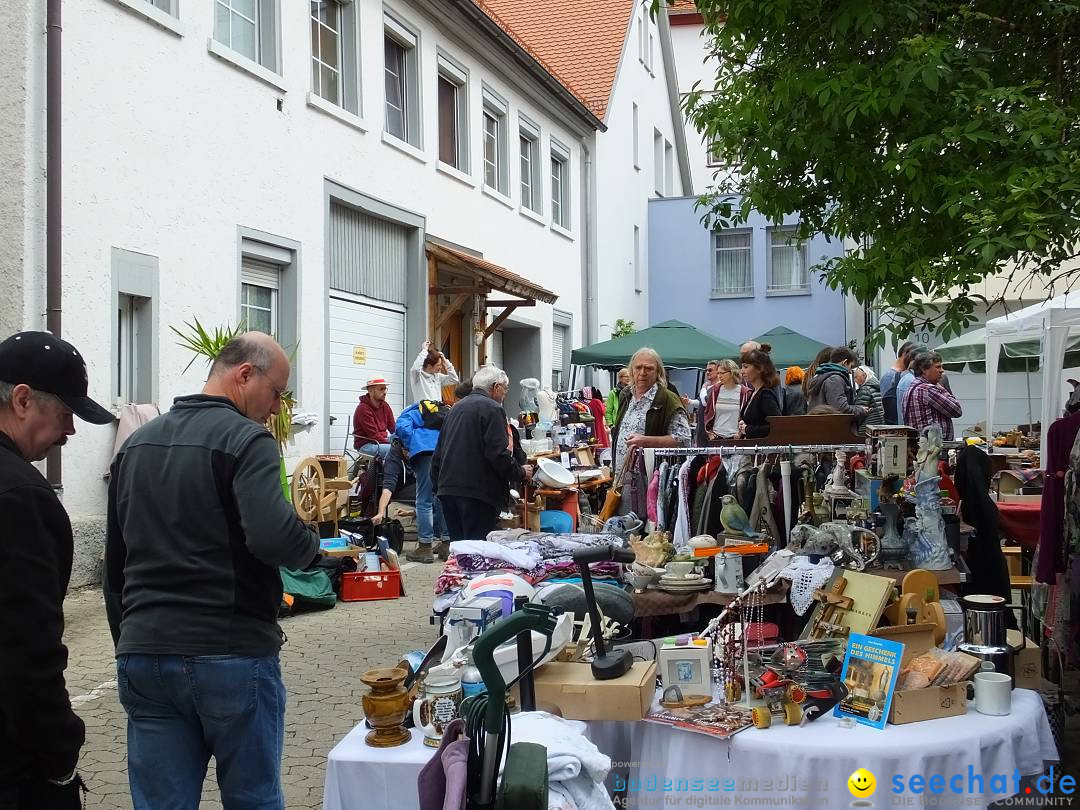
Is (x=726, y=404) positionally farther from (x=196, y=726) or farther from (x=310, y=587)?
(x=196, y=726)

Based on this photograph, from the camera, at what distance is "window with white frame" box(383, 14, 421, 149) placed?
1383 centimetres

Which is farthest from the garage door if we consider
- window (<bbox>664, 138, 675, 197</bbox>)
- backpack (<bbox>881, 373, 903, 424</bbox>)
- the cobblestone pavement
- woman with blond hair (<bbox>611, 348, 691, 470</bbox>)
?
window (<bbox>664, 138, 675, 197</bbox>)

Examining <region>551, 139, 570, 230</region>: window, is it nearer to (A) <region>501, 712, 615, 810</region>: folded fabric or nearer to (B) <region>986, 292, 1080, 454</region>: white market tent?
(B) <region>986, 292, 1080, 454</region>: white market tent

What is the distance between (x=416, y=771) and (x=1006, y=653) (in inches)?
84.3

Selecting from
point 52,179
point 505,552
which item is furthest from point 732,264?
point 505,552

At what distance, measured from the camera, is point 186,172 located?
9414 millimetres

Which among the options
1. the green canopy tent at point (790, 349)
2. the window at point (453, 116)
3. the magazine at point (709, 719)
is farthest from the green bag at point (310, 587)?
the green canopy tent at point (790, 349)

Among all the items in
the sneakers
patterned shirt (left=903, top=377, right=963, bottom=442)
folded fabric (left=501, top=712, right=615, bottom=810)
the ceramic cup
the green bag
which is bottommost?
the sneakers

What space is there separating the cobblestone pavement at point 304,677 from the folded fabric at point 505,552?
3.76 ft

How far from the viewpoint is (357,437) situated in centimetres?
1147

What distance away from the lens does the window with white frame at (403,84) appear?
45.4 feet

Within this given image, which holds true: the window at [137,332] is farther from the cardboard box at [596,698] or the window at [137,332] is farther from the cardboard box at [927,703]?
the cardboard box at [927,703]

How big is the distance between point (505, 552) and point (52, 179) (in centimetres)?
521

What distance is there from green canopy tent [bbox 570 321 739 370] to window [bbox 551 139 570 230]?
5.54 metres
